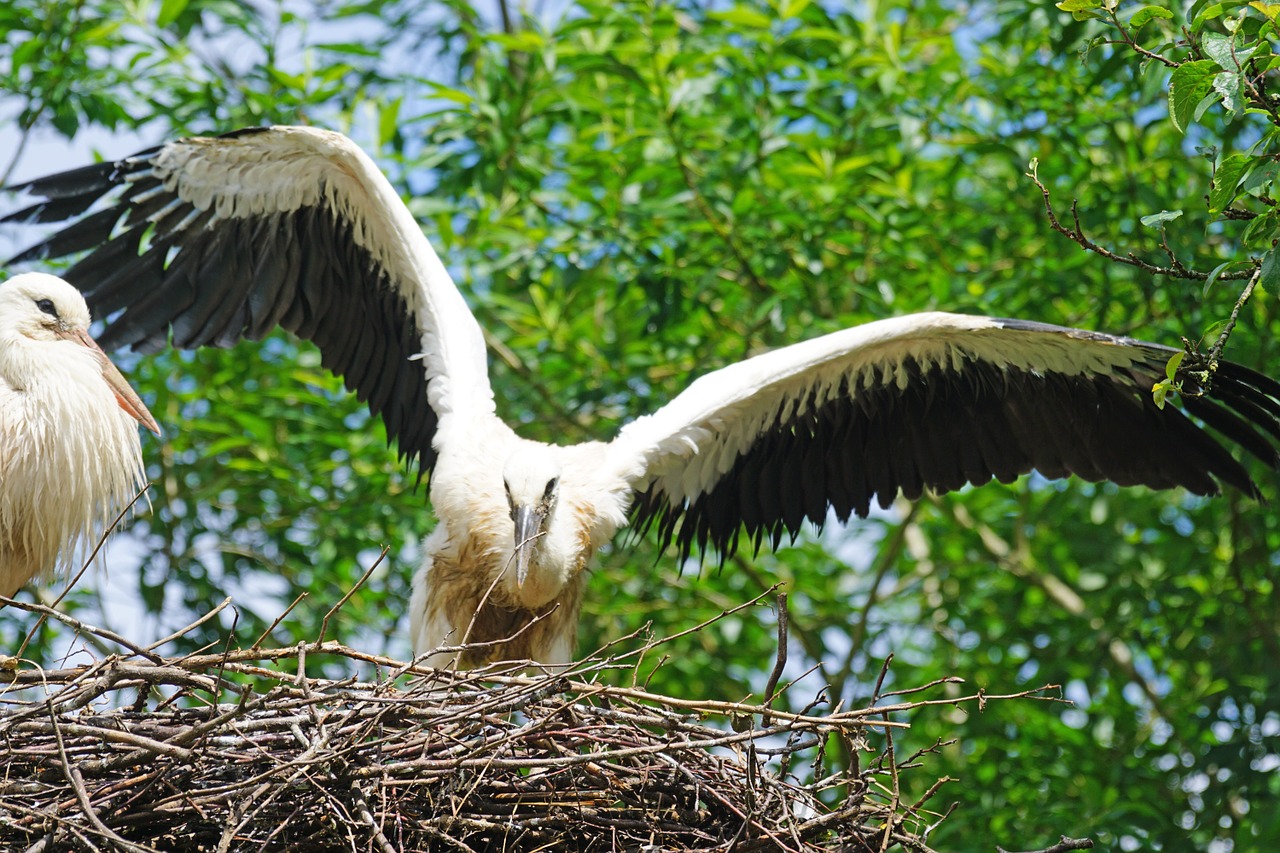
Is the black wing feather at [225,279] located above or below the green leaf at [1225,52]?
below

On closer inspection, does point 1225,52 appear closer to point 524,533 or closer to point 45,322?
point 524,533

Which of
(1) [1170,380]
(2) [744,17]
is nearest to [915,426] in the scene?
(2) [744,17]

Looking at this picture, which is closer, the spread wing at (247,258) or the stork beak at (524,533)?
the stork beak at (524,533)

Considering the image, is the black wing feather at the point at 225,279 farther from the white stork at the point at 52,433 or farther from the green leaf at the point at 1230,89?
the green leaf at the point at 1230,89

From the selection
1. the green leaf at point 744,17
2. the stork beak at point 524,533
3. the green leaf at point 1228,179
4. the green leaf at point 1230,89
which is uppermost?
the green leaf at point 744,17

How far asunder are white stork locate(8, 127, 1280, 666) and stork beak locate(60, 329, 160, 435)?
0.78 metres

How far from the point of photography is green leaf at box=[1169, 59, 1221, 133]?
3162mm

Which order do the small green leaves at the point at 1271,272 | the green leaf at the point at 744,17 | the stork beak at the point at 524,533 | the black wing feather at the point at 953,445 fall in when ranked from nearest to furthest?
the small green leaves at the point at 1271,272 → the stork beak at the point at 524,533 → the black wing feather at the point at 953,445 → the green leaf at the point at 744,17

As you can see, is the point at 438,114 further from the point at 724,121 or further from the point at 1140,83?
the point at 1140,83

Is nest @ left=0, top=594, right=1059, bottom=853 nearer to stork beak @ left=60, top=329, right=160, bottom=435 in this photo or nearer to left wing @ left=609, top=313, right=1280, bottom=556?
stork beak @ left=60, top=329, right=160, bottom=435

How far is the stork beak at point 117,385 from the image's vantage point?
5004 mm

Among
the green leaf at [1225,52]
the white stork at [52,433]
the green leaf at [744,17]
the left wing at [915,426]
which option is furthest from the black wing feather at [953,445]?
the green leaf at [1225,52]

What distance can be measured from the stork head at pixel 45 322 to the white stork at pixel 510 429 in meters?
0.82

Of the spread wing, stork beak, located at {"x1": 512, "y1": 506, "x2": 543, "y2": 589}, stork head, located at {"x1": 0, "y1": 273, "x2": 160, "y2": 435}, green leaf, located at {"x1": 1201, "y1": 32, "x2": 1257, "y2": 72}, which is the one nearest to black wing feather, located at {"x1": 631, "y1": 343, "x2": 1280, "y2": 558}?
stork beak, located at {"x1": 512, "y1": 506, "x2": 543, "y2": 589}
